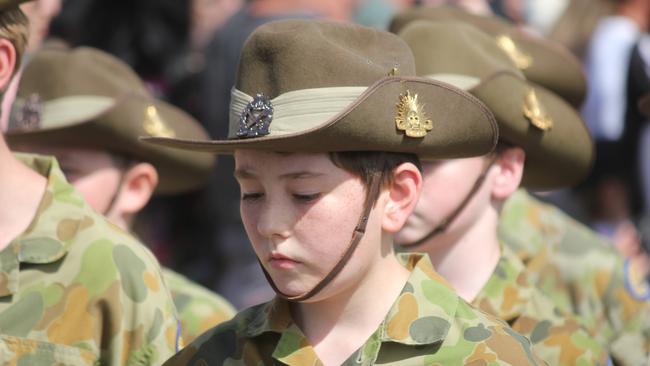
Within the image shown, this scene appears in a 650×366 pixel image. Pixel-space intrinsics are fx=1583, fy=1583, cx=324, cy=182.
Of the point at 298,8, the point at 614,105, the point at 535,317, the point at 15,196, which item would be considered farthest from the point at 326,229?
the point at 614,105

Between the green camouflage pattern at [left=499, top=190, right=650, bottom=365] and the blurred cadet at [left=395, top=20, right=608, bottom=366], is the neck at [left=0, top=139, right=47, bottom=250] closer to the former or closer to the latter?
the blurred cadet at [left=395, top=20, right=608, bottom=366]

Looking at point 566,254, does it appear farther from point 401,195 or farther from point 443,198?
point 401,195

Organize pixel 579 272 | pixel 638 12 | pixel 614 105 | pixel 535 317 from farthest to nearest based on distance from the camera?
pixel 638 12
pixel 614 105
pixel 579 272
pixel 535 317

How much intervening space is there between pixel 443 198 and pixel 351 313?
126cm

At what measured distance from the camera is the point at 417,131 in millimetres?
4250

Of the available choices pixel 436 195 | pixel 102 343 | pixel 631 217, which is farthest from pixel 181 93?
pixel 102 343

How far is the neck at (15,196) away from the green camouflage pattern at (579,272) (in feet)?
7.65

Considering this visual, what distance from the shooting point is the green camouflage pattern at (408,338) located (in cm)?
414

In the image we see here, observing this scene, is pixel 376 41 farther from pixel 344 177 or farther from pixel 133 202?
pixel 133 202

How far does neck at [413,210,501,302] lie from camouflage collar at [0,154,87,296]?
1.36 metres

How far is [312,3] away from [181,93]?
179cm

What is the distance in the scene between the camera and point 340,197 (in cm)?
420

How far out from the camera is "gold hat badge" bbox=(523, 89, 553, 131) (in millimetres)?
5781

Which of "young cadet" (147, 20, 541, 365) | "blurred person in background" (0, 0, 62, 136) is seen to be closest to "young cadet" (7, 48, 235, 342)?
"blurred person in background" (0, 0, 62, 136)
